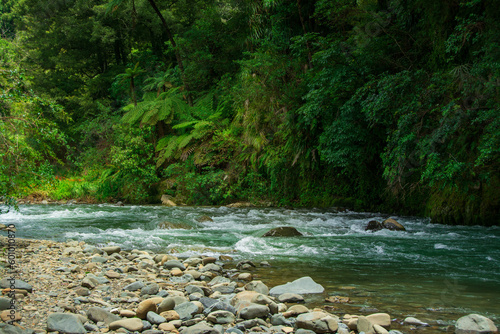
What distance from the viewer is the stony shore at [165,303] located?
299 cm

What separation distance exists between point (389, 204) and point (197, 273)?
23.1ft

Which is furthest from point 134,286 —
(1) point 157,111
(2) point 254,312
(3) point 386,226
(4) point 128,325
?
(1) point 157,111

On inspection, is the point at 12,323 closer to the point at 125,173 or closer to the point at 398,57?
the point at 398,57

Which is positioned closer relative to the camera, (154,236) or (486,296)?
(486,296)

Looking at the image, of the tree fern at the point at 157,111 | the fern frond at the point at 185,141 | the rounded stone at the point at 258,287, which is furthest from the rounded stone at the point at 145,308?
the tree fern at the point at 157,111

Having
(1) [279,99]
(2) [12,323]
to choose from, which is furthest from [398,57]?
(2) [12,323]

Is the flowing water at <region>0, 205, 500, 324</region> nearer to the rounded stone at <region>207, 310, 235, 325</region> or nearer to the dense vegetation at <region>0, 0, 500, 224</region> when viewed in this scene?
the rounded stone at <region>207, 310, 235, 325</region>

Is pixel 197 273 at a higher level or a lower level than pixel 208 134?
lower

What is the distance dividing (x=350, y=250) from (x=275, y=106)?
688 centimetres

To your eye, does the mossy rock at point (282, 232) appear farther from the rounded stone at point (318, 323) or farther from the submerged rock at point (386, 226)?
the rounded stone at point (318, 323)

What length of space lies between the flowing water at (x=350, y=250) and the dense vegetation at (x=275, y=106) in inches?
46.5

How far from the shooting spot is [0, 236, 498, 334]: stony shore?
2994 millimetres

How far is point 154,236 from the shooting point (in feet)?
24.3

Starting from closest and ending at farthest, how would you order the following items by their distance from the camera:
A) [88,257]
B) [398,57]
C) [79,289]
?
[79,289], [88,257], [398,57]
